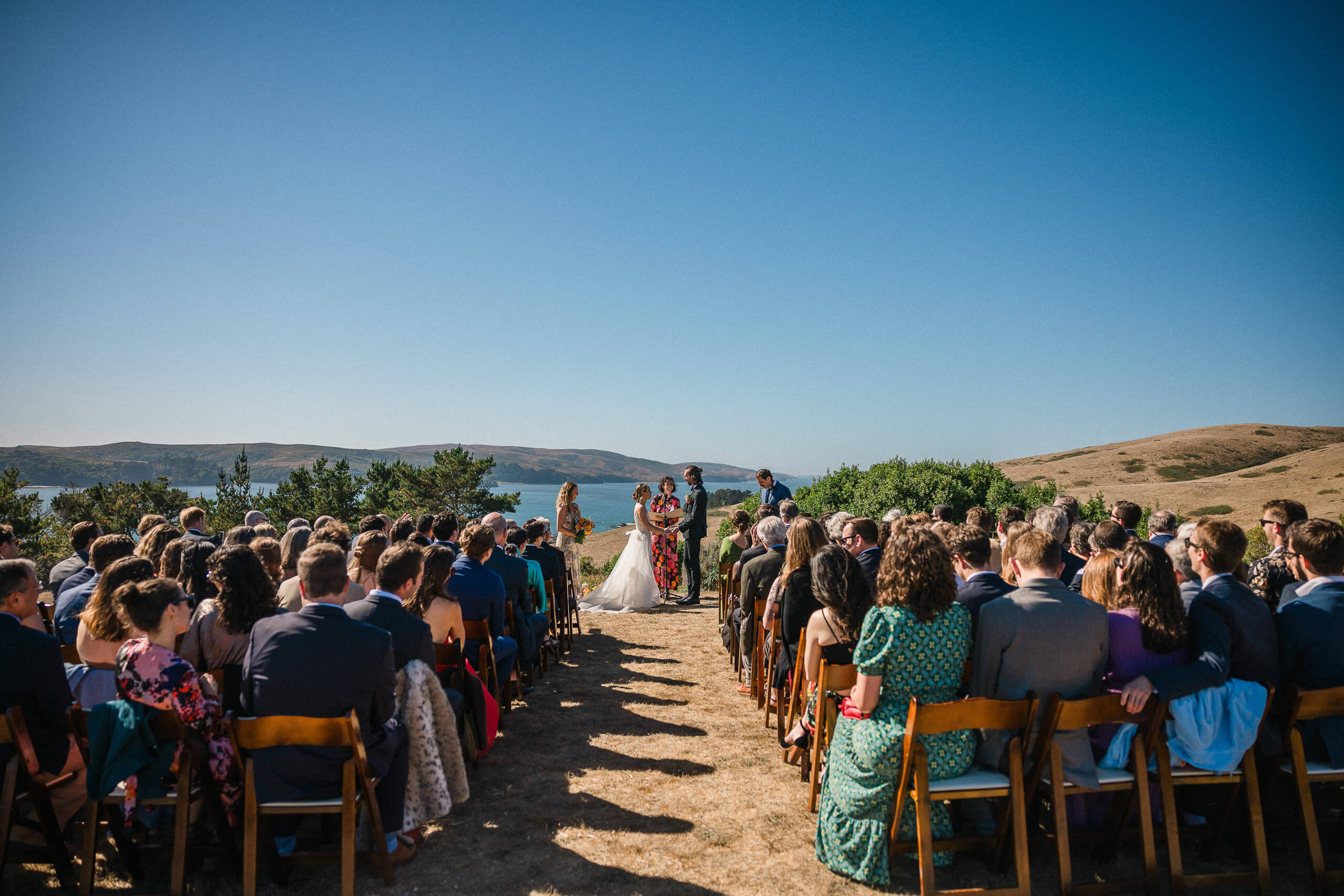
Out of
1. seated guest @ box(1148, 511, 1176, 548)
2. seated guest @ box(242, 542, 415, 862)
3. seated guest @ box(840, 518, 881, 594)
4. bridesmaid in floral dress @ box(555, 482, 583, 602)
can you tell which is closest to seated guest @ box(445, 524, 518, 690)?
seated guest @ box(242, 542, 415, 862)

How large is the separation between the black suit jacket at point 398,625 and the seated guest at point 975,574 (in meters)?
3.09

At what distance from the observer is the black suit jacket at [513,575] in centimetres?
647

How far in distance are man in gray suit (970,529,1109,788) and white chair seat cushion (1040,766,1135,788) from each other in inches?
2.5

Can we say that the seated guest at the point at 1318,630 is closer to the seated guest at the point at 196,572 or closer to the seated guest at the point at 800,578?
the seated guest at the point at 800,578

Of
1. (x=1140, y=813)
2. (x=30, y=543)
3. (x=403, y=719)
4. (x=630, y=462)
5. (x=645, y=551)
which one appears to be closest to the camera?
(x=1140, y=813)

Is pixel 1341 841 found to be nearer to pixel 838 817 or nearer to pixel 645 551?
pixel 838 817

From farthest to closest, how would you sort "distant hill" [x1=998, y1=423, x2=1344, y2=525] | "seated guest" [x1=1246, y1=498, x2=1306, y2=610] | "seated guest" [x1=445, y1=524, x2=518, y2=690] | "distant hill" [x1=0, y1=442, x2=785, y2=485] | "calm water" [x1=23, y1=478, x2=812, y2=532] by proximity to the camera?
"distant hill" [x1=0, y1=442, x2=785, y2=485] < "calm water" [x1=23, y1=478, x2=812, y2=532] < "distant hill" [x1=998, y1=423, x2=1344, y2=525] < "seated guest" [x1=445, y1=524, x2=518, y2=690] < "seated guest" [x1=1246, y1=498, x2=1306, y2=610]

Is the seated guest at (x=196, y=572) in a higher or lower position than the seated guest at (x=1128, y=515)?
lower

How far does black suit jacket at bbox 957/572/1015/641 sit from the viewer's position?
13.0 ft

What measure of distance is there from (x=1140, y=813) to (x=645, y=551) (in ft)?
29.9

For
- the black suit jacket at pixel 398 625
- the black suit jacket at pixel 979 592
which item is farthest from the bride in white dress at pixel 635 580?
the black suit jacket at pixel 979 592

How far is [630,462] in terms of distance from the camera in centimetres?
18612

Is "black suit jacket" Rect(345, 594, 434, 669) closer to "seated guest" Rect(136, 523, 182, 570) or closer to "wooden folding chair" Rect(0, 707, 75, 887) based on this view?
"wooden folding chair" Rect(0, 707, 75, 887)

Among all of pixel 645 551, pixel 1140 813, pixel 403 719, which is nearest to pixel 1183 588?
pixel 1140 813
